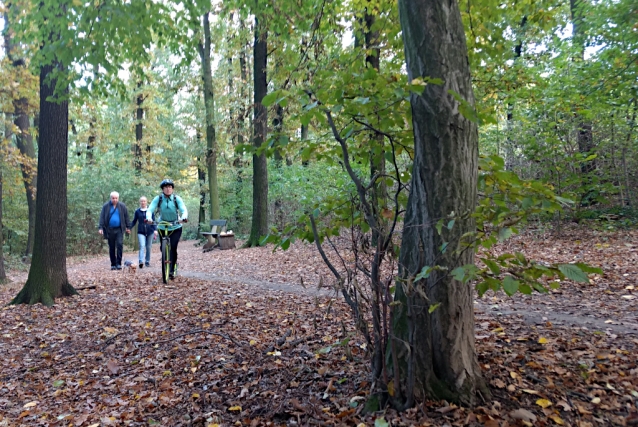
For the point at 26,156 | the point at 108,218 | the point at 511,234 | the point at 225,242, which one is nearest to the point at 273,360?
the point at 511,234

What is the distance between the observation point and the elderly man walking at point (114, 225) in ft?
33.1

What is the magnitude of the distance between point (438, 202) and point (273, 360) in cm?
231

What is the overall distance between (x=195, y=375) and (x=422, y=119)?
3.04m

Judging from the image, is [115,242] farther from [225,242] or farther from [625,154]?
[625,154]

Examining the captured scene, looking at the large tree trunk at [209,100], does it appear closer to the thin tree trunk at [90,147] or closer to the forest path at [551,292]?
the thin tree trunk at [90,147]

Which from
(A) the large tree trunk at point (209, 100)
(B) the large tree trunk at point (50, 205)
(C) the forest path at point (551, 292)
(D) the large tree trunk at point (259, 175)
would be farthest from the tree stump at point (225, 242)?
(B) the large tree trunk at point (50, 205)

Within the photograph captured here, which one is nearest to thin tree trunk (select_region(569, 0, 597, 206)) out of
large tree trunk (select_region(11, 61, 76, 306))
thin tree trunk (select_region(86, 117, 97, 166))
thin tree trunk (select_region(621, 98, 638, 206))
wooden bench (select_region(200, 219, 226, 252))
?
thin tree trunk (select_region(621, 98, 638, 206))

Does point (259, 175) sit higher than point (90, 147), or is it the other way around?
point (90, 147)

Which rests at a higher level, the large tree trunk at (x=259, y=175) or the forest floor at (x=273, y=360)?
the large tree trunk at (x=259, y=175)

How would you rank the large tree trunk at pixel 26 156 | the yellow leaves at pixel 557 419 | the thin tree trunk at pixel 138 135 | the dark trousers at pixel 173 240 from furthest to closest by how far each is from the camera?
the thin tree trunk at pixel 138 135 < the large tree trunk at pixel 26 156 < the dark trousers at pixel 173 240 < the yellow leaves at pixel 557 419

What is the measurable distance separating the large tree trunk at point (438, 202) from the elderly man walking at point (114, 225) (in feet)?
30.3

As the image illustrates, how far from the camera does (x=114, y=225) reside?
10.1m

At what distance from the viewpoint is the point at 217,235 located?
15.4 m

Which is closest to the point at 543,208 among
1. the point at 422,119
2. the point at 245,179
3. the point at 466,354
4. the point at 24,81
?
the point at 422,119
